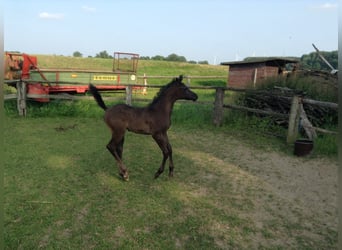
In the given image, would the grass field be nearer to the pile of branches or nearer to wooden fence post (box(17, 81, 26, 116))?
the pile of branches

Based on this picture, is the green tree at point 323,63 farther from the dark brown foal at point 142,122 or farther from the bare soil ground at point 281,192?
the dark brown foal at point 142,122

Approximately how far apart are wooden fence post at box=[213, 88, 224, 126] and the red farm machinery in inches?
144

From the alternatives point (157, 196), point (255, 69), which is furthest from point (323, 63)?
point (157, 196)

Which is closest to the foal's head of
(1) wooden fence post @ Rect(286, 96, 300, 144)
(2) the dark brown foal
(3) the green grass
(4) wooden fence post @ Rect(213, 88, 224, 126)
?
(2) the dark brown foal

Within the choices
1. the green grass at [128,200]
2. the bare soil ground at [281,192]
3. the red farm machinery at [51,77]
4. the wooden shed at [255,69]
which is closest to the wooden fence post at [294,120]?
the bare soil ground at [281,192]

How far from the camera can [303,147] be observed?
608 centimetres

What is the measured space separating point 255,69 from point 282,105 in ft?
23.7

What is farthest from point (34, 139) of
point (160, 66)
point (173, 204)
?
point (160, 66)

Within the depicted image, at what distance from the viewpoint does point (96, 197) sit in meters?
4.11

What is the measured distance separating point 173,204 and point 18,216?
186 centimetres

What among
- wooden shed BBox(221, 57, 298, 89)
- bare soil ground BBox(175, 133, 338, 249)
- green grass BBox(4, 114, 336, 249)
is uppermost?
wooden shed BBox(221, 57, 298, 89)

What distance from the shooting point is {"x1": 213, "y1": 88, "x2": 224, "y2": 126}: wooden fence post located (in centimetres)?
856

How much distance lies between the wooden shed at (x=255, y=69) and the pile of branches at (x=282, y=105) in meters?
4.85

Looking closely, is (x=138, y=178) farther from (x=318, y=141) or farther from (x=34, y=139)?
(x=318, y=141)
